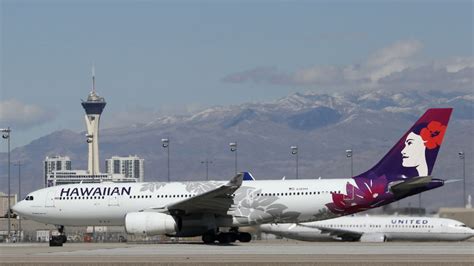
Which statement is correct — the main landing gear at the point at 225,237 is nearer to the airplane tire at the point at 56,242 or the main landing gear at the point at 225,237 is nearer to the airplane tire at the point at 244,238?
the airplane tire at the point at 244,238

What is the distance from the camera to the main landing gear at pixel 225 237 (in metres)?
61.6

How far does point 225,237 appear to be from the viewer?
62.1 meters

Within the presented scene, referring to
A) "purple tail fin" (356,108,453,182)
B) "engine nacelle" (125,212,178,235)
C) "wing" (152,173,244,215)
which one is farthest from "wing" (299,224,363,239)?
"engine nacelle" (125,212,178,235)

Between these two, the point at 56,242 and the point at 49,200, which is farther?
the point at 49,200

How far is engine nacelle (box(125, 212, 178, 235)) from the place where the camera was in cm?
5962

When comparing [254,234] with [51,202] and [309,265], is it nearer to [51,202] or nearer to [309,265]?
[51,202]

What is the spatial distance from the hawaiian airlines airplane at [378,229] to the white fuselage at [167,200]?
10.6 m

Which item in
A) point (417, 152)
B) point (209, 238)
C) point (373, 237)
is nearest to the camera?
point (417, 152)

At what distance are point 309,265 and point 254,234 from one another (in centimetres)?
3693

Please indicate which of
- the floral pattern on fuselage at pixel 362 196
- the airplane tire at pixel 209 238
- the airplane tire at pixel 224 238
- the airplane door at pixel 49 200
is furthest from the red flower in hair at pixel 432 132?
the airplane door at pixel 49 200

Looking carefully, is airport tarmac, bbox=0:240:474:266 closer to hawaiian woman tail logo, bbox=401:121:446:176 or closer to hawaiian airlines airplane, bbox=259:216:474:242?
hawaiian woman tail logo, bbox=401:121:446:176

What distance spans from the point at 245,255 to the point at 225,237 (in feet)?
46.7

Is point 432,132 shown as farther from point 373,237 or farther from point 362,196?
point 373,237

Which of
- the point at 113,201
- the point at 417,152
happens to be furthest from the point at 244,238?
the point at 417,152
